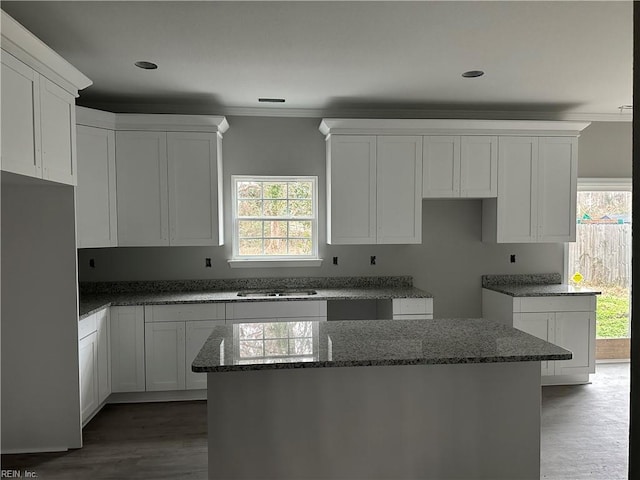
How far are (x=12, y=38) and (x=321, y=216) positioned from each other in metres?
3.01

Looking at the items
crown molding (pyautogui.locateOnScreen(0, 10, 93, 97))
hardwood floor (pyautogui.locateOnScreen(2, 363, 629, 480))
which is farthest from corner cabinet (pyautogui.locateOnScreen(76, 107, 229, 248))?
hardwood floor (pyautogui.locateOnScreen(2, 363, 629, 480))

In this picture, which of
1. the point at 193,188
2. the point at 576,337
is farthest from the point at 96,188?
the point at 576,337

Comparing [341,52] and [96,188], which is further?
[96,188]

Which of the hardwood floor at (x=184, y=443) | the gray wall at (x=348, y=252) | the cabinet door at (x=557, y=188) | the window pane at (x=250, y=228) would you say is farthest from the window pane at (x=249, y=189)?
the cabinet door at (x=557, y=188)

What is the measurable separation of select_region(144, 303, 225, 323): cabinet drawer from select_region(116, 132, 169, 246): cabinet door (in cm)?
64

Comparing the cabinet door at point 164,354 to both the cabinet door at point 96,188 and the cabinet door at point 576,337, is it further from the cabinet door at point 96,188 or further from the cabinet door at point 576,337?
the cabinet door at point 576,337

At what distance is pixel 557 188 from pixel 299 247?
2.72 m

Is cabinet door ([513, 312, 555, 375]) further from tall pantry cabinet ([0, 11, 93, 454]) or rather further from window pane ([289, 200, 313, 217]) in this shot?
tall pantry cabinet ([0, 11, 93, 454])

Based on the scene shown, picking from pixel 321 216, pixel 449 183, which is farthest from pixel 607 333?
pixel 321 216

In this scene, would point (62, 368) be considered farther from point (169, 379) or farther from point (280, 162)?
point (280, 162)

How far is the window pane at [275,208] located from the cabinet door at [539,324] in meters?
2.51

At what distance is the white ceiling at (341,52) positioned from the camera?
252 centimetres

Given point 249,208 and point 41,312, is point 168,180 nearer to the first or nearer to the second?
point 249,208

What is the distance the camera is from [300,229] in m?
4.76
